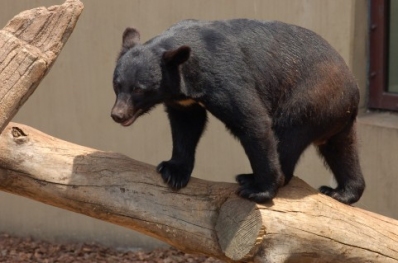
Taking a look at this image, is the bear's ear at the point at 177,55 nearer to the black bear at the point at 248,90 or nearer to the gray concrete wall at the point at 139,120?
the black bear at the point at 248,90

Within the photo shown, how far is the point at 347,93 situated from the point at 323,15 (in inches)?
86.7

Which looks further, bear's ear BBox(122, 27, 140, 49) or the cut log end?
bear's ear BBox(122, 27, 140, 49)

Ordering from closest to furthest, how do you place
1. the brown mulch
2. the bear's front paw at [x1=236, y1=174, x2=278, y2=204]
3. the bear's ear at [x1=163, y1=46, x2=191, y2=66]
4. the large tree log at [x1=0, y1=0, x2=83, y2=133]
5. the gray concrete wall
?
1. the large tree log at [x1=0, y1=0, x2=83, y2=133]
2. the bear's ear at [x1=163, y1=46, x2=191, y2=66]
3. the bear's front paw at [x1=236, y1=174, x2=278, y2=204]
4. the gray concrete wall
5. the brown mulch

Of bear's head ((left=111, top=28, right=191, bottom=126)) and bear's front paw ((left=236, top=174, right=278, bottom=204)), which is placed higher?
bear's head ((left=111, top=28, right=191, bottom=126))

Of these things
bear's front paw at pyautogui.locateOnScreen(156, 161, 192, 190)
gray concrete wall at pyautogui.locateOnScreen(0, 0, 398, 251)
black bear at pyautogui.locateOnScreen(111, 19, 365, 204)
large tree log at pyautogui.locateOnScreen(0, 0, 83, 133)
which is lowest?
gray concrete wall at pyautogui.locateOnScreen(0, 0, 398, 251)

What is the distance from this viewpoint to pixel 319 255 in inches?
205

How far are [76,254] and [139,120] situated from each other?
55.4 inches

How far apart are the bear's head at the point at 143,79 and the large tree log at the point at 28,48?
0.39 metres

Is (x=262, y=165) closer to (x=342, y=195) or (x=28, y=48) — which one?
(x=342, y=195)

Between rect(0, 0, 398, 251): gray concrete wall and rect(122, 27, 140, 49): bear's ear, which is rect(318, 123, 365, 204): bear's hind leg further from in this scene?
rect(0, 0, 398, 251): gray concrete wall

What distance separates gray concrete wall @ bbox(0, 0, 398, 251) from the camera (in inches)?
302

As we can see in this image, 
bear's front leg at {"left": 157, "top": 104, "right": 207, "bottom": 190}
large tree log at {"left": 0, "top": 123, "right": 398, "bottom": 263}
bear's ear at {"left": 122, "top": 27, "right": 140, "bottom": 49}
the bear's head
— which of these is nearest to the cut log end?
large tree log at {"left": 0, "top": 123, "right": 398, "bottom": 263}

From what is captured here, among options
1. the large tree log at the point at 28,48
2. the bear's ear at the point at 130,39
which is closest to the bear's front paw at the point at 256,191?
the bear's ear at the point at 130,39

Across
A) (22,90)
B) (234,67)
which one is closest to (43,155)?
(22,90)
